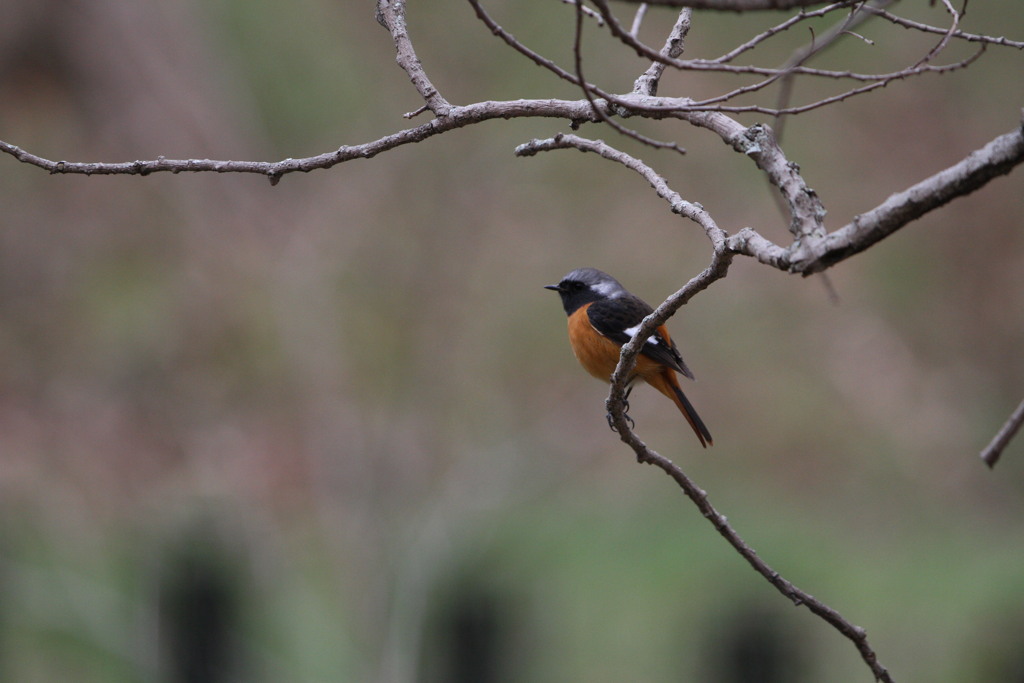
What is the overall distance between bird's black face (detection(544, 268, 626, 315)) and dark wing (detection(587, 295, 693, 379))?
0.22 metres

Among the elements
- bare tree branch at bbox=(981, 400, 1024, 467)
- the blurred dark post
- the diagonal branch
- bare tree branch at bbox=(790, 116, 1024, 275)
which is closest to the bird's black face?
the diagonal branch

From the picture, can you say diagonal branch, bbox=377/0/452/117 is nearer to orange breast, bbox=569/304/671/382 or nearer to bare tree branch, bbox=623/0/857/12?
bare tree branch, bbox=623/0/857/12

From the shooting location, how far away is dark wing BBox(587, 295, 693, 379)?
4.46 meters

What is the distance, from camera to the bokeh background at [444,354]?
935cm

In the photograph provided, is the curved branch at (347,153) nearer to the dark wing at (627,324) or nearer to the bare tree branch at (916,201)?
the bare tree branch at (916,201)

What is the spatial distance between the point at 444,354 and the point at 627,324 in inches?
Result: 264

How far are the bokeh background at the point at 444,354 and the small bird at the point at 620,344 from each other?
3834 millimetres

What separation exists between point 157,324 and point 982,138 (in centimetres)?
1151

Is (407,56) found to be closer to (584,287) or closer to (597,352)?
(597,352)

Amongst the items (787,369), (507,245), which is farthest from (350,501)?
(787,369)

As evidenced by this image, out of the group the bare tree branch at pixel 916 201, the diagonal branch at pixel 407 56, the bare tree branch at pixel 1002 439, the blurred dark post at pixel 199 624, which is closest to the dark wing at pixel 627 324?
the diagonal branch at pixel 407 56

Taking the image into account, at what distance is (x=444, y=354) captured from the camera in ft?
36.5

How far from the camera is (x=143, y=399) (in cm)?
1204

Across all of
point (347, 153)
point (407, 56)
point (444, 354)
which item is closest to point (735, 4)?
point (347, 153)
